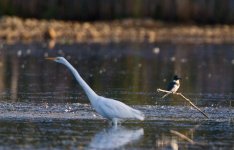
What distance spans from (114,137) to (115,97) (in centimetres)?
610

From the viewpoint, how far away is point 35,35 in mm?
47875

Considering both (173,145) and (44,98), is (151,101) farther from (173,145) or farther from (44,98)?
(173,145)

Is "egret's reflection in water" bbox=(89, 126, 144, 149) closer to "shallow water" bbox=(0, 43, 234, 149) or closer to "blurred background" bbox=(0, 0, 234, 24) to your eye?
"shallow water" bbox=(0, 43, 234, 149)

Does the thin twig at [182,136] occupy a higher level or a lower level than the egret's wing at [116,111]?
lower

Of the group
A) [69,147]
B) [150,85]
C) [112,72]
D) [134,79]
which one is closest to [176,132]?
[69,147]

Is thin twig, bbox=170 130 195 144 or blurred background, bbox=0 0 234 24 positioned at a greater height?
blurred background, bbox=0 0 234 24

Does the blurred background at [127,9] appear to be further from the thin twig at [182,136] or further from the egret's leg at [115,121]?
the thin twig at [182,136]

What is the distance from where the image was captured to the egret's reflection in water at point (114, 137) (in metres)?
13.4

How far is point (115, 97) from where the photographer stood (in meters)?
20.2

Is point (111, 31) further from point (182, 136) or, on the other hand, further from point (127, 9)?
point (182, 136)

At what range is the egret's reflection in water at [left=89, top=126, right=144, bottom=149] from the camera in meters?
13.4

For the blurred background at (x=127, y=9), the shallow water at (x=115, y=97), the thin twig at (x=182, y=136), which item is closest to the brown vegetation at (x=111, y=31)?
the blurred background at (x=127, y=9)

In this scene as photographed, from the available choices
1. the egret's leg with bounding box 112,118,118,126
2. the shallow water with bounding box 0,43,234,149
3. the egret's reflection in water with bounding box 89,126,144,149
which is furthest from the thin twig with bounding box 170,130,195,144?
the egret's leg with bounding box 112,118,118,126

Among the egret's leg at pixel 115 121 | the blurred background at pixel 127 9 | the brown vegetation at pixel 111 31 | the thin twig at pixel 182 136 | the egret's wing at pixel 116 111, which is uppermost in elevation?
the blurred background at pixel 127 9
